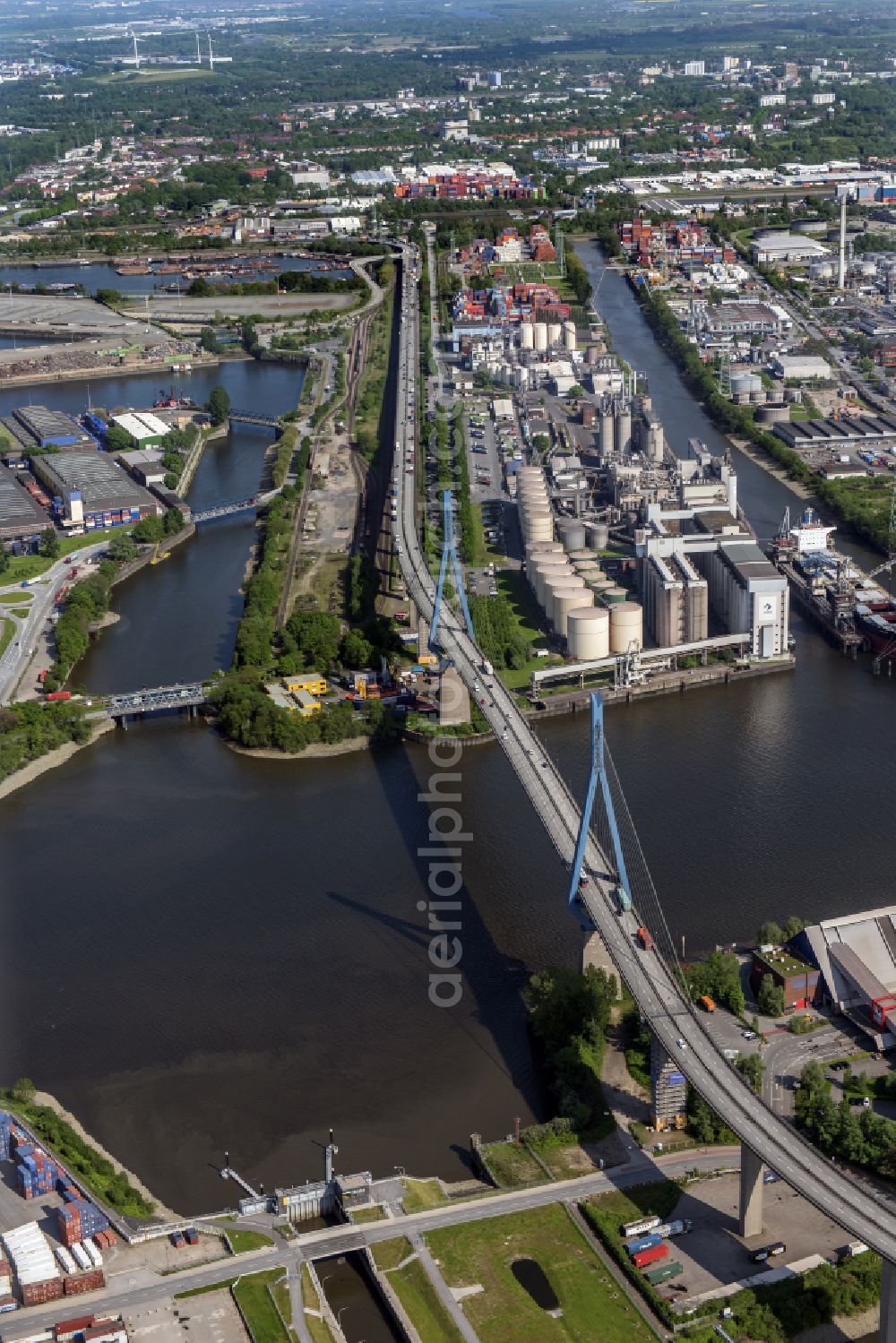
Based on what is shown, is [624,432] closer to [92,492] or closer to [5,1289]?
[92,492]

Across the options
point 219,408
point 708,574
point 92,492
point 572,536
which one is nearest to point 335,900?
point 708,574

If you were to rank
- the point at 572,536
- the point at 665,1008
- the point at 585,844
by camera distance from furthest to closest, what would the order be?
the point at 572,536 → the point at 585,844 → the point at 665,1008

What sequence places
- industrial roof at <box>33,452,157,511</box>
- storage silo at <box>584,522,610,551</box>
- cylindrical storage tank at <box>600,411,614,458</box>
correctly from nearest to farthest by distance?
storage silo at <box>584,522,610,551</box> < industrial roof at <box>33,452,157,511</box> < cylindrical storage tank at <box>600,411,614,458</box>

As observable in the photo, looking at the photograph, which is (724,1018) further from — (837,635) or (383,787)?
(837,635)

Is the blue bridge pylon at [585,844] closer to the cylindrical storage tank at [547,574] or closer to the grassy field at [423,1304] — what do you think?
the grassy field at [423,1304]

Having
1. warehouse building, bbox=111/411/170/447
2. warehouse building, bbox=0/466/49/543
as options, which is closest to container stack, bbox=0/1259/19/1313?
warehouse building, bbox=0/466/49/543

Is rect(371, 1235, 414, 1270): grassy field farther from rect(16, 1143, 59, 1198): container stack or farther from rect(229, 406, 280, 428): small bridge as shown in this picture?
rect(229, 406, 280, 428): small bridge
